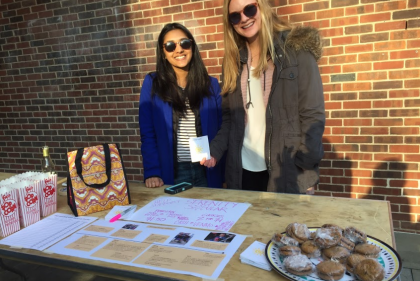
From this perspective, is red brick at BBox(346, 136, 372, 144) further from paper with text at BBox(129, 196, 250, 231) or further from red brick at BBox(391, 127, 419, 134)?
paper with text at BBox(129, 196, 250, 231)

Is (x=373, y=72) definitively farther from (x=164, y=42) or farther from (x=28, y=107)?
(x=28, y=107)

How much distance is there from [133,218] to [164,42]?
1.29m

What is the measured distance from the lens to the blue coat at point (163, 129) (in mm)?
2279

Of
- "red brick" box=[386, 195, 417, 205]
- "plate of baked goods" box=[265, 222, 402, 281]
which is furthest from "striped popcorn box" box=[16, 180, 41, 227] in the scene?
"red brick" box=[386, 195, 417, 205]

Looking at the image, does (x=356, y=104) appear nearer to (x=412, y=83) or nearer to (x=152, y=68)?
(x=412, y=83)

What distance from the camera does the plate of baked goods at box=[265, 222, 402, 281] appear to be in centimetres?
96

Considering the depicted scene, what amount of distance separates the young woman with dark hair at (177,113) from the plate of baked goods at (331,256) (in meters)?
1.23

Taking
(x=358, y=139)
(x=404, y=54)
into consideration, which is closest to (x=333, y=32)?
(x=404, y=54)

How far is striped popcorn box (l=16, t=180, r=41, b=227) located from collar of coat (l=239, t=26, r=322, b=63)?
5.11ft

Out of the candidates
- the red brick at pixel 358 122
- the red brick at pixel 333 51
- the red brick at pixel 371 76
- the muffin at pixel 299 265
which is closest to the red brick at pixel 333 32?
the red brick at pixel 333 51

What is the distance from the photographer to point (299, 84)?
1.86 meters

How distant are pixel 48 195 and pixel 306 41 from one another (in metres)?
1.69

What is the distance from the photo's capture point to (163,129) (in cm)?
229

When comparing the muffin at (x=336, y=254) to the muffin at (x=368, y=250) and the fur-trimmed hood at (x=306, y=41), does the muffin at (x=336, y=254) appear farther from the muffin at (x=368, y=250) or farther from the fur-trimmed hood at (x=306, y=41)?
the fur-trimmed hood at (x=306, y=41)
